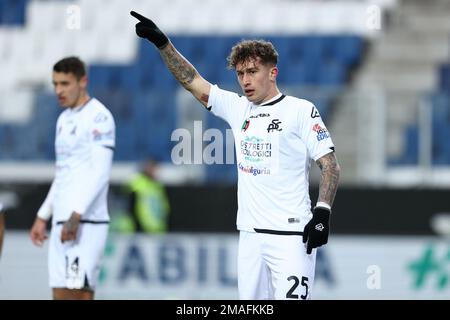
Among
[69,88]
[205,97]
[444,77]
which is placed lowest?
[205,97]

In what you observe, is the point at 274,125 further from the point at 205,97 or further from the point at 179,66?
the point at 179,66

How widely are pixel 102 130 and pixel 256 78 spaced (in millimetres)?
1878

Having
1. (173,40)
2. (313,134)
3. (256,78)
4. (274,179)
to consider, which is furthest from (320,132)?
(173,40)

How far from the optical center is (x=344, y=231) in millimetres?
11938

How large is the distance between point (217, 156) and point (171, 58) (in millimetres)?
1336

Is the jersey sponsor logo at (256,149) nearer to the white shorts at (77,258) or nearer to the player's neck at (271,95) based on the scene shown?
the player's neck at (271,95)

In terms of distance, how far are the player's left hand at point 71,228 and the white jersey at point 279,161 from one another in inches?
63.8

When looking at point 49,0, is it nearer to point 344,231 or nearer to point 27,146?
point 27,146

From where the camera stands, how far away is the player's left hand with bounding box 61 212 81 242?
7.22m

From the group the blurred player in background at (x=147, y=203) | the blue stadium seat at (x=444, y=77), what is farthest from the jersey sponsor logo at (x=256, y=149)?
the blue stadium seat at (x=444, y=77)

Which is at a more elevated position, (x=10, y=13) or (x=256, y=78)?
(x=10, y=13)

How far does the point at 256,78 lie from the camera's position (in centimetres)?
602

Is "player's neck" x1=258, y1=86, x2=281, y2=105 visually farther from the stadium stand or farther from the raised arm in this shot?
the stadium stand

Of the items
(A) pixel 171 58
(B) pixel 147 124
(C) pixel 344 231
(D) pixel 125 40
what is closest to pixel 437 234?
(C) pixel 344 231
